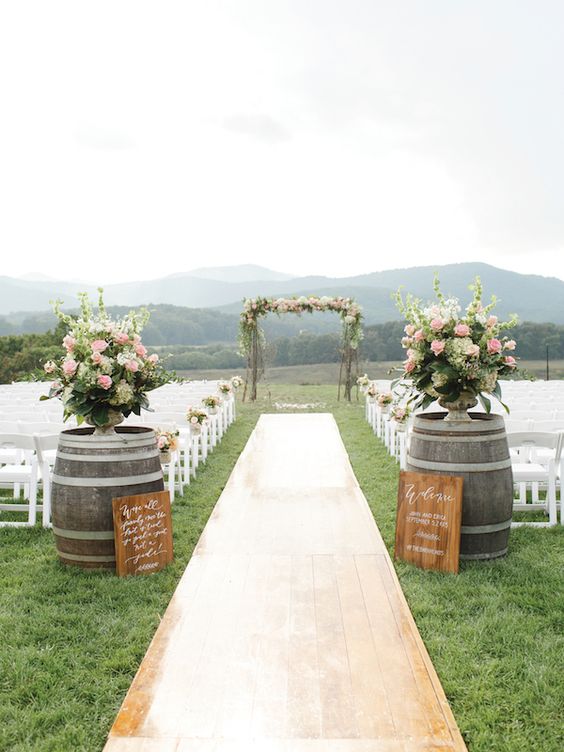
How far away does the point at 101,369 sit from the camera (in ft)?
16.4

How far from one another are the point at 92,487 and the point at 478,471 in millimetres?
2692

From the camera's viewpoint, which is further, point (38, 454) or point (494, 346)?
point (38, 454)

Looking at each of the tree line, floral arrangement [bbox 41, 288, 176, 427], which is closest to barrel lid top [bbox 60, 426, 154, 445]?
floral arrangement [bbox 41, 288, 176, 427]

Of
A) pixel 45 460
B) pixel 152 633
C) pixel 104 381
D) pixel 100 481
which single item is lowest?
pixel 152 633

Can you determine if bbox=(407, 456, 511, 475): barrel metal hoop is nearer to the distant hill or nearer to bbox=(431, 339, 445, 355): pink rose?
bbox=(431, 339, 445, 355): pink rose

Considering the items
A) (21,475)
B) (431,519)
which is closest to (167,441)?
(21,475)

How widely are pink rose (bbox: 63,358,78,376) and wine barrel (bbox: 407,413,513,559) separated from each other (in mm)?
2593

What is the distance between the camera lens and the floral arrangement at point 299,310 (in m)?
19.6

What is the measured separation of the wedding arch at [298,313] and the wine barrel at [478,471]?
14438mm

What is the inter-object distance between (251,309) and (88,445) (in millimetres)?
14819

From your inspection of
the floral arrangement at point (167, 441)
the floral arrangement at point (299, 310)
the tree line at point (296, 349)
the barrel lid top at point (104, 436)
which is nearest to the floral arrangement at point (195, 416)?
the floral arrangement at point (167, 441)

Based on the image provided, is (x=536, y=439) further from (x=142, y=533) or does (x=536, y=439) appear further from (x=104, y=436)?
(x=104, y=436)

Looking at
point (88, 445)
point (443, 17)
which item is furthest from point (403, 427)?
point (443, 17)

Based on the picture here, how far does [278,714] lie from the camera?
9.50ft
